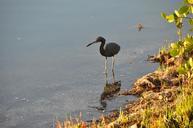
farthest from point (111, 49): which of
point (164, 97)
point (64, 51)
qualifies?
point (164, 97)

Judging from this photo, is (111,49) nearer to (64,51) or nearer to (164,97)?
(64,51)

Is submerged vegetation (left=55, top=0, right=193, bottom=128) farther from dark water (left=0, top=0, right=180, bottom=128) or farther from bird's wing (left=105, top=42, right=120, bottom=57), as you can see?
bird's wing (left=105, top=42, right=120, bottom=57)

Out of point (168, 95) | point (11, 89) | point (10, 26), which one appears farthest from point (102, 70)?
point (10, 26)

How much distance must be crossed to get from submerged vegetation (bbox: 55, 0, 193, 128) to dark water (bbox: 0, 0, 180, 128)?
55 centimetres

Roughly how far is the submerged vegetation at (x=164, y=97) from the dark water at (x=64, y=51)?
1.82 feet

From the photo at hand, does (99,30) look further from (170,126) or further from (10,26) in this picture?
(170,126)

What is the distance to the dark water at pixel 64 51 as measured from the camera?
10352 millimetres

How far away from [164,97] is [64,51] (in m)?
6.37

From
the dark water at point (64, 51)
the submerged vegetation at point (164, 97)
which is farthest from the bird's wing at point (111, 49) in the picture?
the submerged vegetation at point (164, 97)

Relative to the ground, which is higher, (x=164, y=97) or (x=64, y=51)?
(x=64, y=51)

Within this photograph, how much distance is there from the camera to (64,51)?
14.5 meters

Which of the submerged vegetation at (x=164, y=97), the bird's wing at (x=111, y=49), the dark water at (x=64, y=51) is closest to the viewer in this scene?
the submerged vegetation at (x=164, y=97)

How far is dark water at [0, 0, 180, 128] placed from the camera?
34.0ft

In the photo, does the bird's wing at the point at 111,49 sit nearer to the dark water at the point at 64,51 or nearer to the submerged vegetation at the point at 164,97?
the dark water at the point at 64,51
